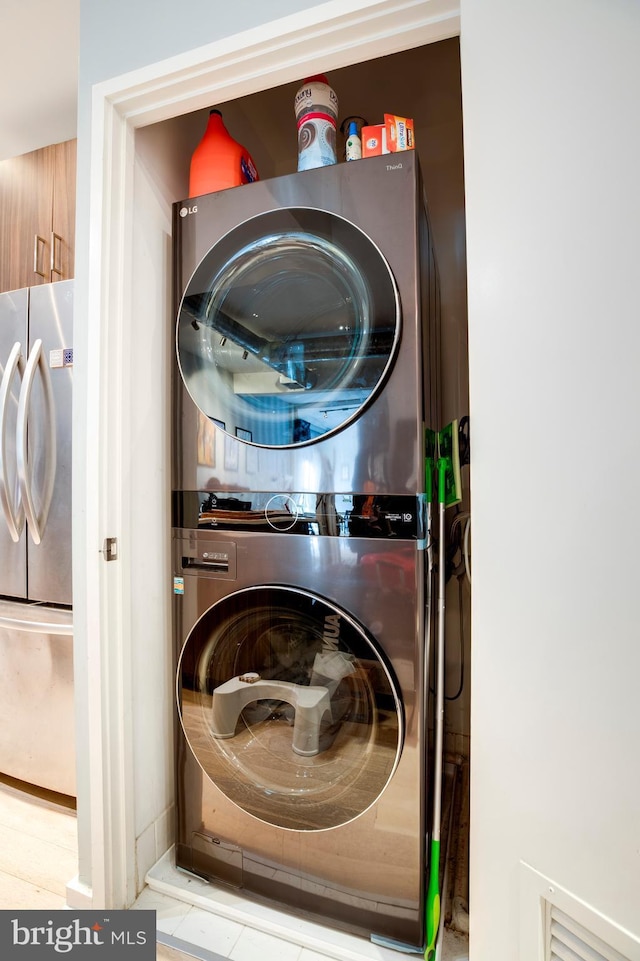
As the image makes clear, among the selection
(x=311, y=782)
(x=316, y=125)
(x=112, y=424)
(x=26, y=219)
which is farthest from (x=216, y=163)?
(x=311, y=782)

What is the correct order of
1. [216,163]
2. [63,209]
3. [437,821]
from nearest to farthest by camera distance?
[437,821] < [216,163] < [63,209]

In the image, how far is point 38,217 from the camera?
1.84 meters

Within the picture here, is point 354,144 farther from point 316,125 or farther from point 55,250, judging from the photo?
point 55,250

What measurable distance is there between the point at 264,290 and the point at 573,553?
957 mm

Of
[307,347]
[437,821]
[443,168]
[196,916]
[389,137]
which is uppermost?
[443,168]

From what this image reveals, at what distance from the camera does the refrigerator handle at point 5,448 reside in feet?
5.61

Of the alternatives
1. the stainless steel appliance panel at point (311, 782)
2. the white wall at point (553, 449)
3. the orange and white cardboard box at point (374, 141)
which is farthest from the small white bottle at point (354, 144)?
the stainless steel appliance panel at point (311, 782)

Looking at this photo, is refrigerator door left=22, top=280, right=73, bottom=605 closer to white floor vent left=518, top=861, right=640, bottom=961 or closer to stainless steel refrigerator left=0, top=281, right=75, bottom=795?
stainless steel refrigerator left=0, top=281, right=75, bottom=795

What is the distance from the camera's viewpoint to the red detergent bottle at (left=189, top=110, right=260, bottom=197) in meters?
1.32

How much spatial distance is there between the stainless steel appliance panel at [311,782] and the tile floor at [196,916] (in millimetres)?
41

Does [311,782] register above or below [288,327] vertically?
below

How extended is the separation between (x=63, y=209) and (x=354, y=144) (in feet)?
4.06

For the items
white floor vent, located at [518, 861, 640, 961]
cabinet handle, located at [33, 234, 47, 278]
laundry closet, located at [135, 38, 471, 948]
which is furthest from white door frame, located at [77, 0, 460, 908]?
white floor vent, located at [518, 861, 640, 961]

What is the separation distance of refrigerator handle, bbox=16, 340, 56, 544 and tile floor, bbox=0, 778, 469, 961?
1045 mm
